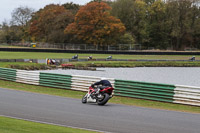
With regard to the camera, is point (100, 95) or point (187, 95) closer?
point (100, 95)

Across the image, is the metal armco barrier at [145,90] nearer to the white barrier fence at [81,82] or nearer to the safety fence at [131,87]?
the safety fence at [131,87]

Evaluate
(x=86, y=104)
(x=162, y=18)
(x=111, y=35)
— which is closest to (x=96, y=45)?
(x=111, y=35)

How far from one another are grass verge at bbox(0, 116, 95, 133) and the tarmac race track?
778 millimetres

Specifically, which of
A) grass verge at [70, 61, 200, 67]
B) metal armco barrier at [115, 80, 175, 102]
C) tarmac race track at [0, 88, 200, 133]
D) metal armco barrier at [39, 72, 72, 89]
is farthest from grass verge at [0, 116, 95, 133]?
grass verge at [70, 61, 200, 67]

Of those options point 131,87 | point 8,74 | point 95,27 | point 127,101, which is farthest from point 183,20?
point 127,101

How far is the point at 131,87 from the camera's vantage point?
17.9 meters

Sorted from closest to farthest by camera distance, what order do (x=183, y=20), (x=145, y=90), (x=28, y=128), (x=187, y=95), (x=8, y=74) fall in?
(x=28, y=128)
(x=187, y=95)
(x=145, y=90)
(x=8, y=74)
(x=183, y=20)

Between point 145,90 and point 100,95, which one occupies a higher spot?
point 100,95

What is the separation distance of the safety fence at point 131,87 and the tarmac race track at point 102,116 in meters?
2.60

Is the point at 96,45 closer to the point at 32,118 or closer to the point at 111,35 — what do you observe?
the point at 111,35

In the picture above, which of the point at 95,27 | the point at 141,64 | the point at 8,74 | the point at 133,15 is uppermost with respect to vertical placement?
the point at 133,15

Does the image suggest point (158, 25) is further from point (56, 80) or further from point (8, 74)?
point (56, 80)

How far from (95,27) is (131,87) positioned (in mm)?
61052

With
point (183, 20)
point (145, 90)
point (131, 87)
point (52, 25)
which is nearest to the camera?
point (145, 90)
